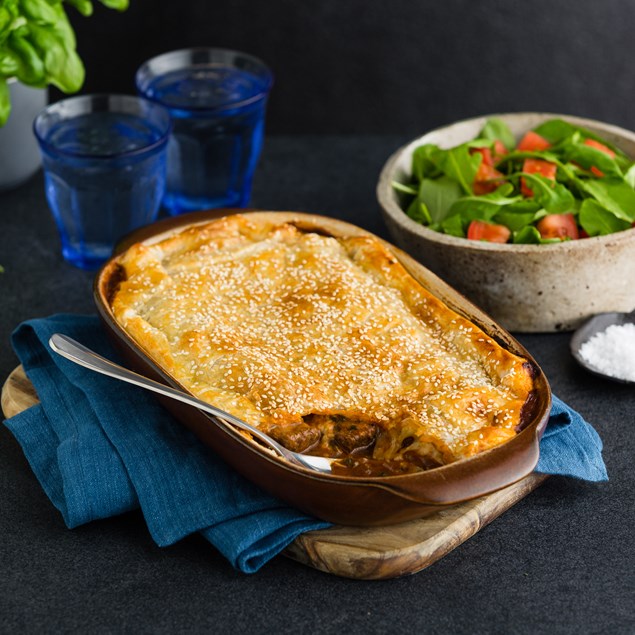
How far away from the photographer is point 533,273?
7.57 feet

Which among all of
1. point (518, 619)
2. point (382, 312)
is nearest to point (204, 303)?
point (382, 312)

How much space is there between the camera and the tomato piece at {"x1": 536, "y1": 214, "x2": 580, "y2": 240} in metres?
2.42

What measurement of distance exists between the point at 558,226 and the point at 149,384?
3.71ft

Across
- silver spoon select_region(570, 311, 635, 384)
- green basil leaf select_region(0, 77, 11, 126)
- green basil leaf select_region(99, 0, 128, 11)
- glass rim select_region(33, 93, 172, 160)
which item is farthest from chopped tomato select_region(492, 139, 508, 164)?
green basil leaf select_region(0, 77, 11, 126)

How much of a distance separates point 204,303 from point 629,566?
100 cm

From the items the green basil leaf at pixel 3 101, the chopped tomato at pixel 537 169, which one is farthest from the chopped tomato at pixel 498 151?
the green basil leaf at pixel 3 101

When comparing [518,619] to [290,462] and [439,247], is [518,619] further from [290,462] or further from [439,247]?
[439,247]

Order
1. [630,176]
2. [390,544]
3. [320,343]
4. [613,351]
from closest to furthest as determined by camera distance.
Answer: [390,544]
[320,343]
[613,351]
[630,176]

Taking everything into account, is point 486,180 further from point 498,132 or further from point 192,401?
point 192,401


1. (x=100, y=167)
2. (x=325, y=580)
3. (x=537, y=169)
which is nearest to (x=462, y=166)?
(x=537, y=169)

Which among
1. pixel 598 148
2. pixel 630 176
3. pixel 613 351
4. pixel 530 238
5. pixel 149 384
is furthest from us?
pixel 598 148

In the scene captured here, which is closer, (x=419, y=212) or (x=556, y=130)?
(x=419, y=212)

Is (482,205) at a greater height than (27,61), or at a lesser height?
lesser

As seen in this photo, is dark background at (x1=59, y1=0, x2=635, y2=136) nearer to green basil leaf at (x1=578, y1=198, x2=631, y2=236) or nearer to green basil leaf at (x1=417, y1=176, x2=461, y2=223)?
green basil leaf at (x1=417, y1=176, x2=461, y2=223)
